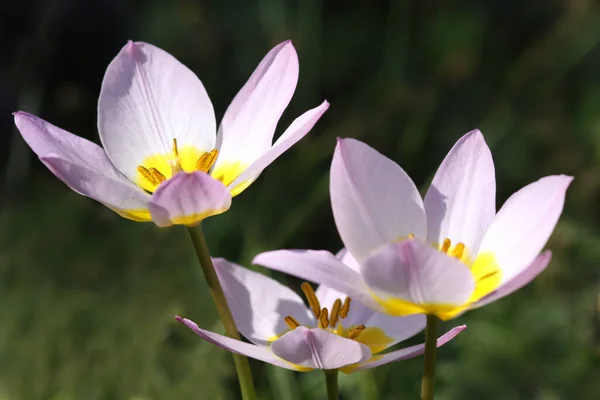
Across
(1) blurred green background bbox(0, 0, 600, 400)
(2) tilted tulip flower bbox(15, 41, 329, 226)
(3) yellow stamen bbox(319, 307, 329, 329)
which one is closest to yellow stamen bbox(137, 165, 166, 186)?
(2) tilted tulip flower bbox(15, 41, 329, 226)

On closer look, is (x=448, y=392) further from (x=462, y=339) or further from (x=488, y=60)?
(x=488, y=60)

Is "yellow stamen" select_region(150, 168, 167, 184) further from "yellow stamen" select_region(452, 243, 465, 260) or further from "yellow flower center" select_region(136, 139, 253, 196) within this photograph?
"yellow stamen" select_region(452, 243, 465, 260)

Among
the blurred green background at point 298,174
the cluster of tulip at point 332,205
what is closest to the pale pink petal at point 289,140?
the cluster of tulip at point 332,205

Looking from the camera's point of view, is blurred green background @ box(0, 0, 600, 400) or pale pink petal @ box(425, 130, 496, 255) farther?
blurred green background @ box(0, 0, 600, 400)

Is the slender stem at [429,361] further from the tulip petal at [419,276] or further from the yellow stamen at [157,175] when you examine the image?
the yellow stamen at [157,175]

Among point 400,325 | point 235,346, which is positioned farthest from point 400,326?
point 235,346

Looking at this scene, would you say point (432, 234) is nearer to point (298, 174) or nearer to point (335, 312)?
point (335, 312)

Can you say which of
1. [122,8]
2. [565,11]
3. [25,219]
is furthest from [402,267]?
[565,11]
